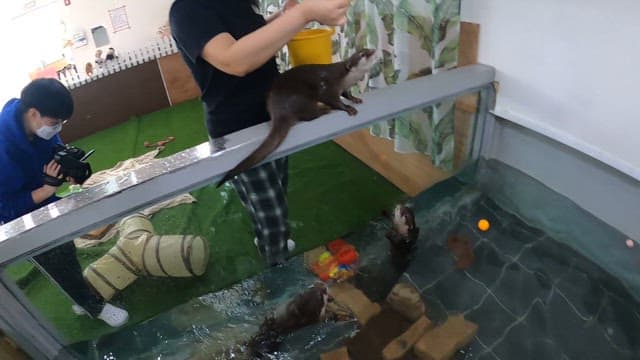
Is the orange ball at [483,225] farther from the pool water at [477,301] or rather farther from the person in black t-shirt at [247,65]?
the person in black t-shirt at [247,65]

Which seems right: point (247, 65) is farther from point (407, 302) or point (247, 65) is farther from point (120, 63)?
point (120, 63)

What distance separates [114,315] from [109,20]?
8.33 feet

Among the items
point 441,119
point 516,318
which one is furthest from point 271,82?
point 516,318

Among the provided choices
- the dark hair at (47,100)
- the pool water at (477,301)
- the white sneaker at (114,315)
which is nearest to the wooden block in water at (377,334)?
the pool water at (477,301)

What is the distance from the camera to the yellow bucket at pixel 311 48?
1.05 meters

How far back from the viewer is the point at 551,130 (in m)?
1.09

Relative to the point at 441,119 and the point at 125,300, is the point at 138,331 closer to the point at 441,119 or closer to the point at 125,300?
the point at 125,300

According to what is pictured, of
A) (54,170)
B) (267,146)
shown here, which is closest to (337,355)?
(267,146)

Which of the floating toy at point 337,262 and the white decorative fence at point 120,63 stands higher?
the white decorative fence at point 120,63

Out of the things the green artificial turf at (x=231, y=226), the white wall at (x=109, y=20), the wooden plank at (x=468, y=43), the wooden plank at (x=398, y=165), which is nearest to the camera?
the green artificial turf at (x=231, y=226)

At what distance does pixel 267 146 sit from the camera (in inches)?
35.2

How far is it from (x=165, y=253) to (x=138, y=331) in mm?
229

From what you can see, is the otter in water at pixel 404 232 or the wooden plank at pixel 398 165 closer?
the otter in water at pixel 404 232

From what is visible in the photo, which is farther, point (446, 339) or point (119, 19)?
point (119, 19)
